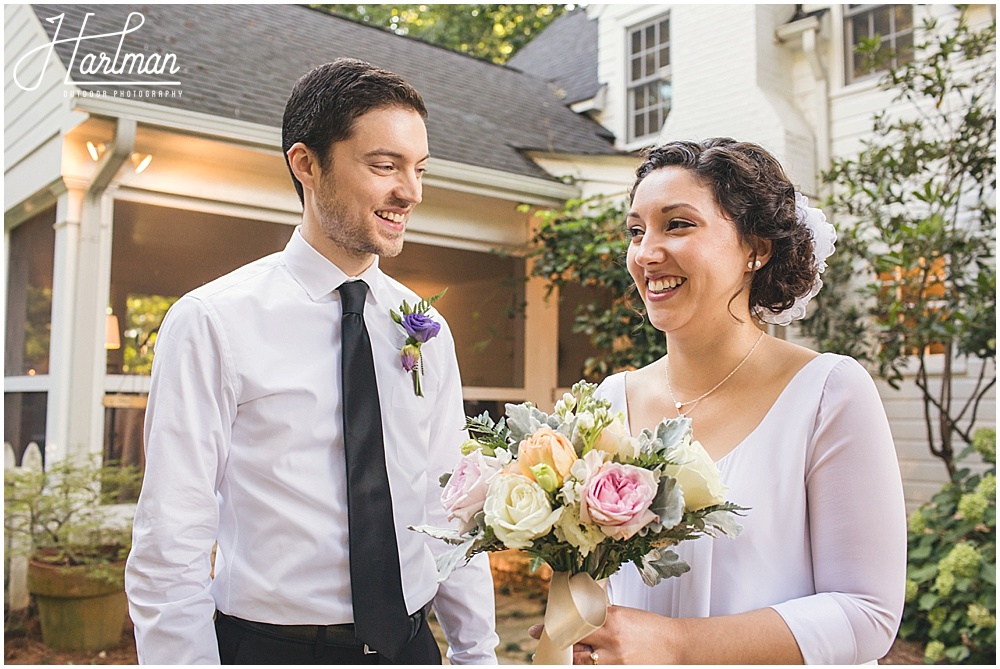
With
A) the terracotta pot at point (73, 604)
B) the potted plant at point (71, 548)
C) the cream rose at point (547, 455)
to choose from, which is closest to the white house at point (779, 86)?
the potted plant at point (71, 548)

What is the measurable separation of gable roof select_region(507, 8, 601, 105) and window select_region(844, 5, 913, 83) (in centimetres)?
270

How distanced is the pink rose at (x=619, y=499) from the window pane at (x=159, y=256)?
17.2ft

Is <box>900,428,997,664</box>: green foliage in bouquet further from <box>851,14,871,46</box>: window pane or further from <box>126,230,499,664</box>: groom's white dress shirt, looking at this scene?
<box>126,230,499,664</box>: groom's white dress shirt

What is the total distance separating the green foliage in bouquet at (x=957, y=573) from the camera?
4773mm

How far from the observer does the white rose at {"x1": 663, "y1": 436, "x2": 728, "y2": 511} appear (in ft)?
4.53

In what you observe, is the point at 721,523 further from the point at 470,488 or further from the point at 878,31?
the point at 878,31

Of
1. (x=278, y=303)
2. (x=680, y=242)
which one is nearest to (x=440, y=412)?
(x=278, y=303)

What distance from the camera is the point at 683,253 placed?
176 centimetres

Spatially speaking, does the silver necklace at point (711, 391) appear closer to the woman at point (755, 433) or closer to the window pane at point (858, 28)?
the woman at point (755, 433)

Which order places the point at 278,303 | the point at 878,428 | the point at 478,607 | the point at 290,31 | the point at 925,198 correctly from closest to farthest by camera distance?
the point at 878,428 → the point at 278,303 → the point at 478,607 → the point at 925,198 → the point at 290,31

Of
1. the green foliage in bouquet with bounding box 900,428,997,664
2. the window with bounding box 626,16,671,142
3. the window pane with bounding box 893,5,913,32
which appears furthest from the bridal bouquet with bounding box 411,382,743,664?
the window with bounding box 626,16,671,142

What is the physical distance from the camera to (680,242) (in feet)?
5.81

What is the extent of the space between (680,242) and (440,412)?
2.90 ft

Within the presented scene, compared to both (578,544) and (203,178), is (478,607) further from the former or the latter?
(203,178)
